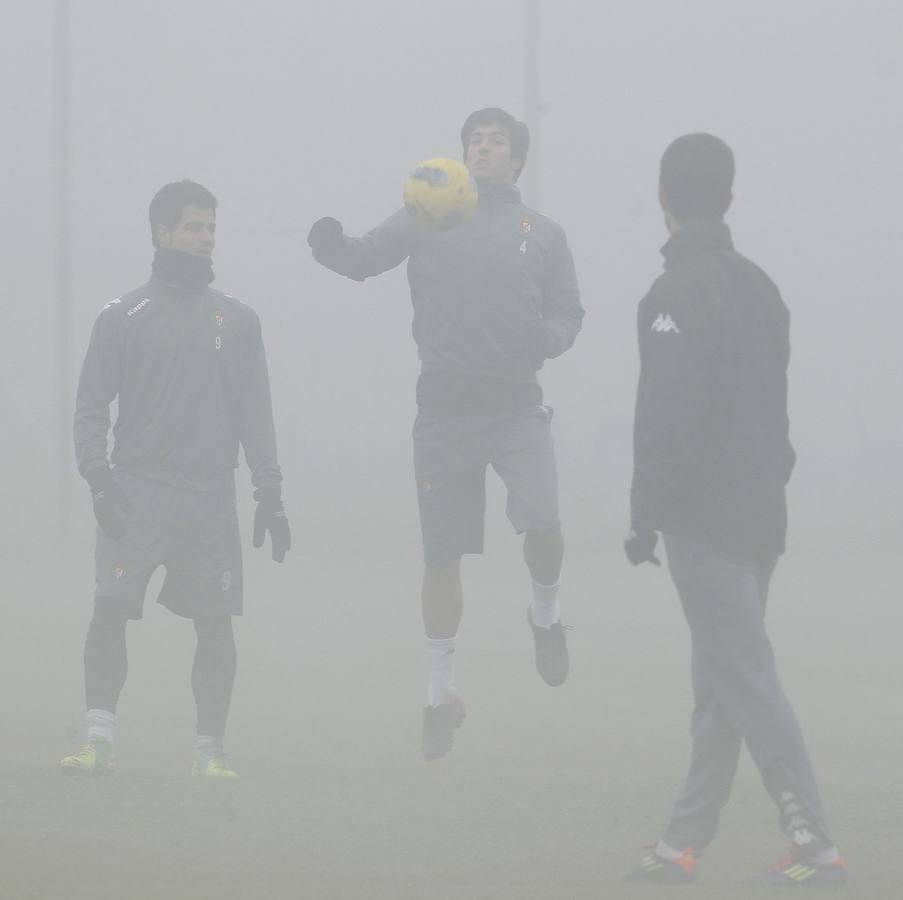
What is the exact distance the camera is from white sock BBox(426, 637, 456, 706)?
6.83 metres

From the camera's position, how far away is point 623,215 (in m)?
14.4

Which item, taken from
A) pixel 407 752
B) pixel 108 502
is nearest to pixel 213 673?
pixel 108 502

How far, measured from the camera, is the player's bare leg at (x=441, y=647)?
22.2ft

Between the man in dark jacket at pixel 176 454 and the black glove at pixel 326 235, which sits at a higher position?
the black glove at pixel 326 235

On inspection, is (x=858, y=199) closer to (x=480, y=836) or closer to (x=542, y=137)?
(x=542, y=137)

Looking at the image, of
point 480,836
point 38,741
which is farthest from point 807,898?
point 38,741

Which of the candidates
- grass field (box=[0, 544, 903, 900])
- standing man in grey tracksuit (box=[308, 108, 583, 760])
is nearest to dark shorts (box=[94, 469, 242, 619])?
grass field (box=[0, 544, 903, 900])

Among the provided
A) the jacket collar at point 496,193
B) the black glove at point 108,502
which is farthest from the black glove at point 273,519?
the jacket collar at point 496,193

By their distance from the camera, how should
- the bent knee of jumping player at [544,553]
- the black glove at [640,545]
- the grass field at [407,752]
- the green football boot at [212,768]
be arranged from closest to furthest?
the black glove at [640,545], the grass field at [407,752], the green football boot at [212,768], the bent knee of jumping player at [544,553]

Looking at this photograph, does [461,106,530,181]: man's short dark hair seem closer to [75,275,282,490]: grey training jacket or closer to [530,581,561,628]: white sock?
[75,275,282,490]: grey training jacket

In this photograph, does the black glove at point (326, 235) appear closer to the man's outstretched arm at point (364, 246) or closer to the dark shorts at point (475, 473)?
the man's outstretched arm at point (364, 246)

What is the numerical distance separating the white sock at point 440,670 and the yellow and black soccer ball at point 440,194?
1483 millimetres

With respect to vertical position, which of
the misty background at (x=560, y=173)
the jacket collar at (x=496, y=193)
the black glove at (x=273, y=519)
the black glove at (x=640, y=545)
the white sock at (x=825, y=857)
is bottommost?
the white sock at (x=825, y=857)

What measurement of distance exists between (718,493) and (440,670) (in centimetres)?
235
